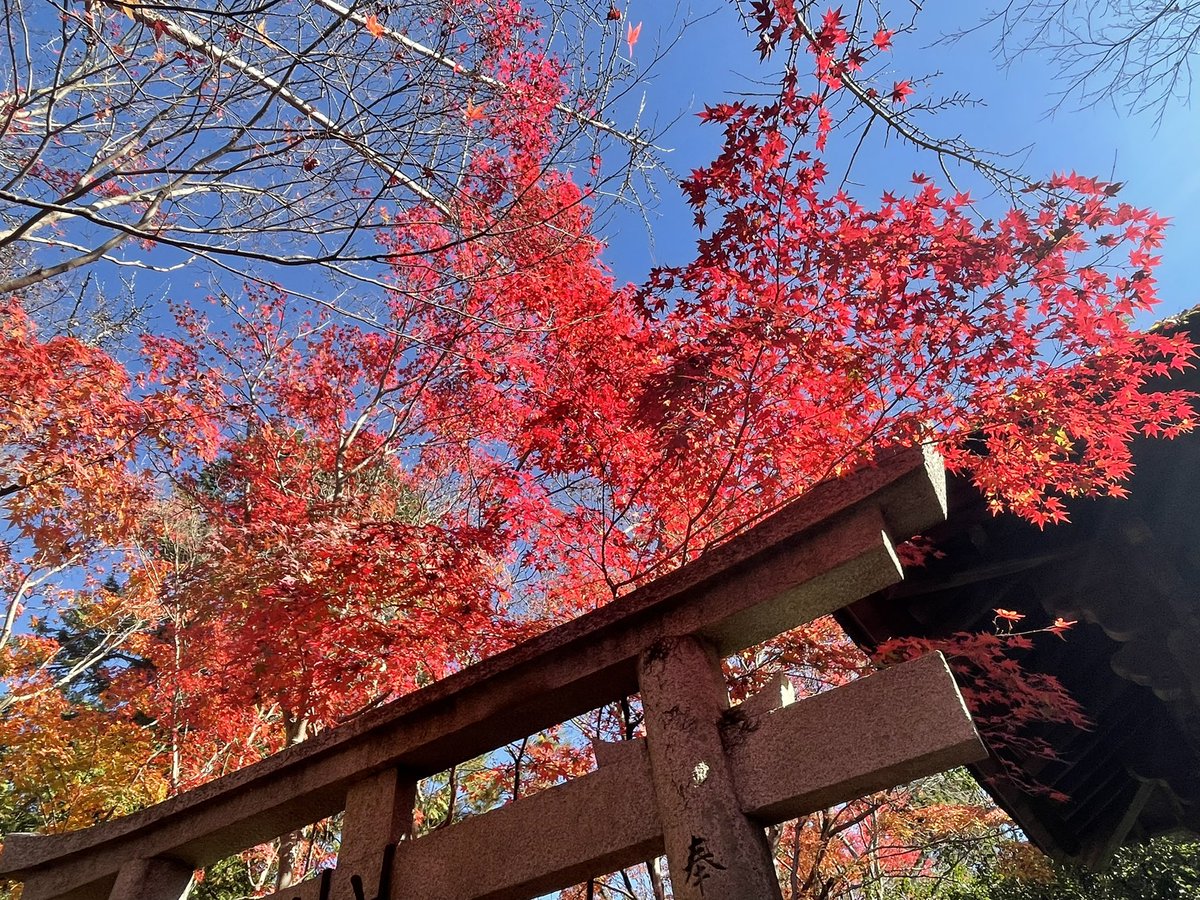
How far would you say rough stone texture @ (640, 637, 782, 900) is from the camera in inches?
98.8

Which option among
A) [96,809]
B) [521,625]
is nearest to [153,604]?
[96,809]

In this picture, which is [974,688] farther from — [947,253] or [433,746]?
[433,746]

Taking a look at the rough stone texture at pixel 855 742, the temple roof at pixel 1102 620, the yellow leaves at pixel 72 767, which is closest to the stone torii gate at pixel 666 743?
the rough stone texture at pixel 855 742

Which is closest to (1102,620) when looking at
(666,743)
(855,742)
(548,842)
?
(855,742)

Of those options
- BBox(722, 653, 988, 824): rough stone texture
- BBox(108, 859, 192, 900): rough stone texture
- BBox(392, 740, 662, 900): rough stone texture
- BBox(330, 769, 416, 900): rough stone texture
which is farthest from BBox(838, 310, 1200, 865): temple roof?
BBox(108, 859, 192, 900): rough stone texture

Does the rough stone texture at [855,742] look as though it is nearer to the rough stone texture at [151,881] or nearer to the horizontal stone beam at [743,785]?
the horizontal stone beam at [743,785]

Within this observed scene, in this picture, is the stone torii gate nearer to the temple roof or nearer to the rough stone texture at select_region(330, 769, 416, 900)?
the rough stone texture at select_region(330, 769, 416, 900)

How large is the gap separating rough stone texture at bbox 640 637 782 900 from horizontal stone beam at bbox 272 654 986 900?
8 centimetres

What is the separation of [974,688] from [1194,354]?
127 inches

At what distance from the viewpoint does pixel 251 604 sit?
927cm

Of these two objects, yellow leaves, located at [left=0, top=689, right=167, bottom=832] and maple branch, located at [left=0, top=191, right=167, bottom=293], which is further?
yellow leaves, located at [left=0, top=689, right=167, bottom=832]

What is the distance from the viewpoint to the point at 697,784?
8.93 ft

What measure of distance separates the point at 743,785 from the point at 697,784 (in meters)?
0.17

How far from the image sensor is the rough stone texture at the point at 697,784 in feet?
8.23
